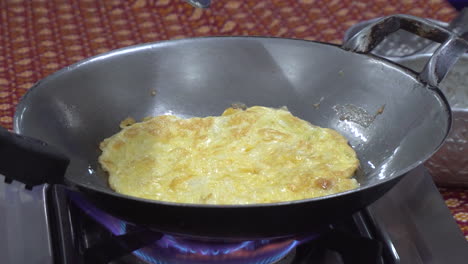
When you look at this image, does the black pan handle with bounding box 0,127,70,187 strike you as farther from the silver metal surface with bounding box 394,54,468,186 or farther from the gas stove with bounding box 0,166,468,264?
the silver metal surface with bounding box 394,54,468,186

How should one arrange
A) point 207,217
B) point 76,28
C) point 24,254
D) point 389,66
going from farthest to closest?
point 76,28
point 389,66
point 24,254
point 207,217

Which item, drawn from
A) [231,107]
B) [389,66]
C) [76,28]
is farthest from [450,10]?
[76,28]

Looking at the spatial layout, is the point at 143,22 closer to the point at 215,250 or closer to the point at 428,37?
the point at 428,37

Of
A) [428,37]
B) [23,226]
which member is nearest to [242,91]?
[428,37]

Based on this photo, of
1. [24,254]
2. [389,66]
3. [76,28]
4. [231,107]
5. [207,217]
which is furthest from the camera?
[76,28]

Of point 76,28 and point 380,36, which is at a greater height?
point 380,36

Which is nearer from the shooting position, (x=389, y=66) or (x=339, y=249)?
(x=339, y=249)

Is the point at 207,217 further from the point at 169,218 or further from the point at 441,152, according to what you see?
the point at 441,152
